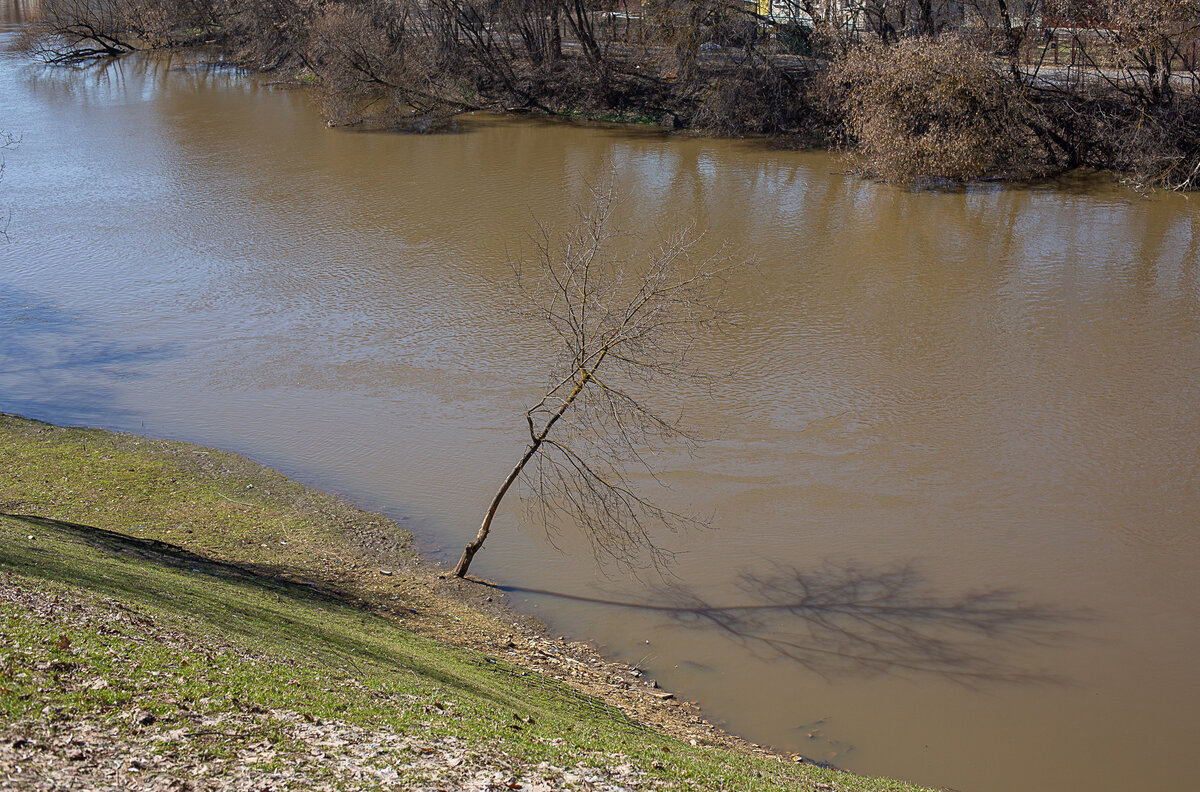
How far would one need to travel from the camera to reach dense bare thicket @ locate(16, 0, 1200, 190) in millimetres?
26578

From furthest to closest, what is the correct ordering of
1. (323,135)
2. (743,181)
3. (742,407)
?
1. (323,135)
2. (743,181)
3. (742,407)

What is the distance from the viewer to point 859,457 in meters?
14.1

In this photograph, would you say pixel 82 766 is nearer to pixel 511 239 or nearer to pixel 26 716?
pixel 26 716

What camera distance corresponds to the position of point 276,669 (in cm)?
689

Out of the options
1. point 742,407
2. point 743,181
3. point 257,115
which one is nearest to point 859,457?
point 742,407

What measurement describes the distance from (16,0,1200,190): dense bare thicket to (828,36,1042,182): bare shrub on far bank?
0.05 m

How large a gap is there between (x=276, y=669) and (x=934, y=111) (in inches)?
962

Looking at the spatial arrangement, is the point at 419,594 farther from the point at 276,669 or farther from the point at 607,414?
the point at 276,669

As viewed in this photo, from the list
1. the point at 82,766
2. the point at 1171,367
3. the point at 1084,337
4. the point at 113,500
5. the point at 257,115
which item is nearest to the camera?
the point at 82,766

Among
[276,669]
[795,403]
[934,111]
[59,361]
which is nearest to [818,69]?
[934,111]

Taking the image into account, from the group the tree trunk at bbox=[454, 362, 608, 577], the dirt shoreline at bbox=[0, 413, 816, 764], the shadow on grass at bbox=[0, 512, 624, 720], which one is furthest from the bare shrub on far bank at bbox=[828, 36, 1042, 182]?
the shadow on grass at bbox=[0, 512, 624, 720]

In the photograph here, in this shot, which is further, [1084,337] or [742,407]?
[1084,337]

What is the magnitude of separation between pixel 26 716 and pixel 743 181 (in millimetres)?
25376

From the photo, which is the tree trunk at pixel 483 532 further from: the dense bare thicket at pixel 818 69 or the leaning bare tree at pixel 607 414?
the dense bare thicket at pixel 818 69
